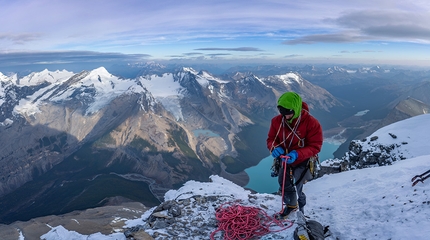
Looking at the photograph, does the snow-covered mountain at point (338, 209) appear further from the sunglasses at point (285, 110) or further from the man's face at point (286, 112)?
the sunglasses at point (285, 110)

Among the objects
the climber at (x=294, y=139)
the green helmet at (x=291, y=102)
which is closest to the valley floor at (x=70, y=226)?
the climber at (x=294, y=139)

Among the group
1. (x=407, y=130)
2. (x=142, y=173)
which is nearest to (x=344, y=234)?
(x=407, y=130)

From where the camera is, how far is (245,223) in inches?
392

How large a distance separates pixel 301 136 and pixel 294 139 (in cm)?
30

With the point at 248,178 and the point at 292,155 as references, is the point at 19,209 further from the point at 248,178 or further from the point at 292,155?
the point at 292,155

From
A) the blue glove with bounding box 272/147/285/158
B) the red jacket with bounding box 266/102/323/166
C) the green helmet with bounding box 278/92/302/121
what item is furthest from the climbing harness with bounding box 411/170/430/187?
the green helmet with bounding box 278/92/302/121

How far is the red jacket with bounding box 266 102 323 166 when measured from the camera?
27.1 ft

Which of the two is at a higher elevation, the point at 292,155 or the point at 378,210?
the point at 292,155

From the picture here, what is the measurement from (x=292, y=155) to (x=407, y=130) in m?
26.7

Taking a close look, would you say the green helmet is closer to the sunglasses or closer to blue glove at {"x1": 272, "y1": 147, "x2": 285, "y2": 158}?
the sunglasses

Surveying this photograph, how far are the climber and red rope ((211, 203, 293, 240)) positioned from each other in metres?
1.40

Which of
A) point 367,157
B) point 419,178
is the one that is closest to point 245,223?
point 419,178

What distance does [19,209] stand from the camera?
163500 mm

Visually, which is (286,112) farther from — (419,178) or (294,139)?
(419,178)
